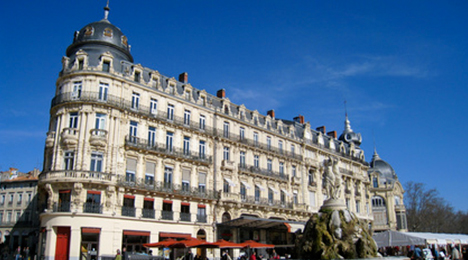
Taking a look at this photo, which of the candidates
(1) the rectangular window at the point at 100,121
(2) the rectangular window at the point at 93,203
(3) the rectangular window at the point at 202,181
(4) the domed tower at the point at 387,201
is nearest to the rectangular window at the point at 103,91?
(1) the rectangular window at the point at 100,121

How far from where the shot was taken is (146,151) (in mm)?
30344

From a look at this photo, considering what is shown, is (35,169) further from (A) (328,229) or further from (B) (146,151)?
(A) (328,229)

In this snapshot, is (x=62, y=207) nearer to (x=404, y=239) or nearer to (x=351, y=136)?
(x=404, y=239)

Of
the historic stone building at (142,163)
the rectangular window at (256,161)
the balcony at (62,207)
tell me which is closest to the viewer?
the balcony at (62,207)

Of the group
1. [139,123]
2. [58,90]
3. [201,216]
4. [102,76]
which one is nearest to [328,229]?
[201,216]

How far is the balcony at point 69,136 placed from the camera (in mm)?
27609

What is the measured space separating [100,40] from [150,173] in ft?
36.0

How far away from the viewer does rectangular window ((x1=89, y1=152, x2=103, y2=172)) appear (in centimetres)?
2758

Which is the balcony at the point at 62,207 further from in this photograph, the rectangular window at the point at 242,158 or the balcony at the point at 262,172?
the rectangular window at the point at 242,158

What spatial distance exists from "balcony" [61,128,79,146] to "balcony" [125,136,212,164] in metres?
3.50

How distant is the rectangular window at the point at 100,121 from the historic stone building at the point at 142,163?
72mm

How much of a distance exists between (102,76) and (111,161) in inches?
250

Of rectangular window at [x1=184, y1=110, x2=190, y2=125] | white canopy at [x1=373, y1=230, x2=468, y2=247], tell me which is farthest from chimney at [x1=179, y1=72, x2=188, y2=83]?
white canopy at [x1=373, y1=230, x2=468, y2=247]

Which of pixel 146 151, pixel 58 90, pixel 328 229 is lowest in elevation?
pixel 328 229
